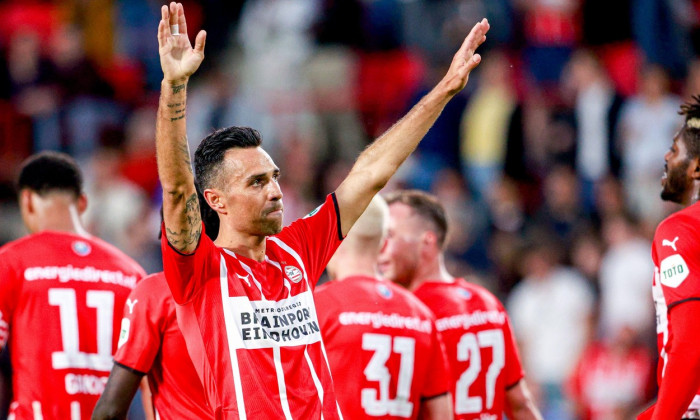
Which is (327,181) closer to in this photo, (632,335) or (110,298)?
(632,335)

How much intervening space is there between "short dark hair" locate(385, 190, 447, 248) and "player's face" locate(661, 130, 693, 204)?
1.87 metres

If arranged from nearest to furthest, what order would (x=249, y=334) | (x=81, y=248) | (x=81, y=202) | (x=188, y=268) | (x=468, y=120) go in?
(x=188, y=268), (x=249, y=334), (x=81, y=248), (x=81, y=202), (x=468, y=120)

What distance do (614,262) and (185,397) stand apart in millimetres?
7378

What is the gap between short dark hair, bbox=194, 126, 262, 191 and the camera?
515 cm

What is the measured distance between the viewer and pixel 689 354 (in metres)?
5.10

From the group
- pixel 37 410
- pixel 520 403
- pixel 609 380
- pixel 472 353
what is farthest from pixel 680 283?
pixel 609 380

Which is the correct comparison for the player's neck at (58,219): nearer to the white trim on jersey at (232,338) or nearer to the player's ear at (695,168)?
the white trim on jersey at (232,338)

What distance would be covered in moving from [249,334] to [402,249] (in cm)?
252

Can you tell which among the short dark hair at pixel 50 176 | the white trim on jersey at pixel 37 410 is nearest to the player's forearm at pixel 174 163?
the white trim on jersey at pixel 37 410

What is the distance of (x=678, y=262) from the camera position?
17.4 feet

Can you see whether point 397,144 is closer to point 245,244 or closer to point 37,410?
point 245,244

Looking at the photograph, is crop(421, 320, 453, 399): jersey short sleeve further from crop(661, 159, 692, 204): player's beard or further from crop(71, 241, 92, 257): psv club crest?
crop(71, 241, 92, 257): psv club crest

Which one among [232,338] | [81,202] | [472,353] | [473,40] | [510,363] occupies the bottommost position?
[510,363]

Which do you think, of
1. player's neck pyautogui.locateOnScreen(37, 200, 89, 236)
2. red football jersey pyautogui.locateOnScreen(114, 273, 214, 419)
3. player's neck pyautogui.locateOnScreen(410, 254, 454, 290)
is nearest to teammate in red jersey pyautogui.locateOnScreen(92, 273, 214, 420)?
red football jersey pyautogui.locateOnScreen(114, 273, 214, 419)
